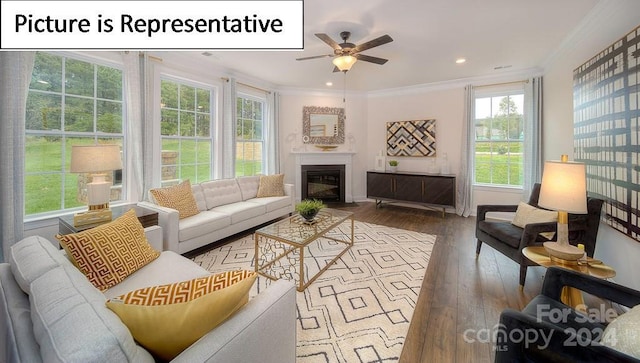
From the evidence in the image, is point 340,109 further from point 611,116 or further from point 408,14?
point 611,116

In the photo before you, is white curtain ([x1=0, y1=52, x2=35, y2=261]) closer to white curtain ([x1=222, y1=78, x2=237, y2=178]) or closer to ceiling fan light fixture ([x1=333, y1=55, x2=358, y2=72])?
white curtain ([x1=222, y1=78, x2=237, y2=178])

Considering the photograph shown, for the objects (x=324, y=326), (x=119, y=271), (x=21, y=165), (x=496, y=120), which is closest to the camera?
(x=119, y=271)

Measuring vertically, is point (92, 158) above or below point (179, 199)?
above

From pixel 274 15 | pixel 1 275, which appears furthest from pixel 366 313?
pixel 274 15

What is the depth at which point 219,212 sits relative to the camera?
11.1 feet

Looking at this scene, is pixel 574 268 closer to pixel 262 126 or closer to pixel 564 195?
pixel 564 195

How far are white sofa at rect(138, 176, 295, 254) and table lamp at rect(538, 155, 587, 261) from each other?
3.18 metres

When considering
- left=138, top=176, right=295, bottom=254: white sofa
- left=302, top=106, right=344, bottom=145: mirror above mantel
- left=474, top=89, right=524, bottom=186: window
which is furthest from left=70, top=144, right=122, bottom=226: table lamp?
left=474, top=89, right=524, bottom=186: window

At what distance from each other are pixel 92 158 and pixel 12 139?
26.9 inches

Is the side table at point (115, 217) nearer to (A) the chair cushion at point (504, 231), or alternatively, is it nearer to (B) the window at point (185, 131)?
(B) the window at point (185, 131)

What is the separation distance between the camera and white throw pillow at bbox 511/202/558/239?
8.10 ft

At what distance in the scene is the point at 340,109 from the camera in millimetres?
5766

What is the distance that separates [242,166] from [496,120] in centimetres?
479

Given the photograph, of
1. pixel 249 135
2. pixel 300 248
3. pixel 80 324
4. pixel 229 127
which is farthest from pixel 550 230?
pixel 249 135
